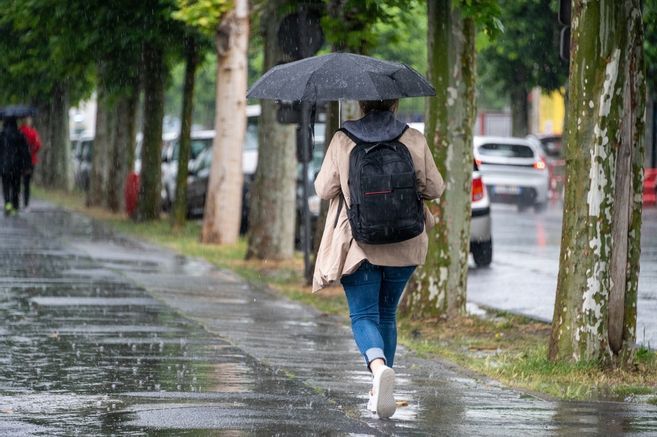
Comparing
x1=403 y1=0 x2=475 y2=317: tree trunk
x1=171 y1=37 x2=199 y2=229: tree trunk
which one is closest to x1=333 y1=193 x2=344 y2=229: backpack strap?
x1=403 y1=0 x2=475 y2=317: tree trunk

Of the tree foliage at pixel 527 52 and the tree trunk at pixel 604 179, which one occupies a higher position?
the tree foliage at pixel 527 52

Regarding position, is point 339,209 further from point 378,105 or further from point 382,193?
point 378,105

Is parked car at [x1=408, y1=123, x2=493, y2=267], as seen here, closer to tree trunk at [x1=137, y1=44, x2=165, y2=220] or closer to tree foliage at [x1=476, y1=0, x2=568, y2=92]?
tree trunk at [x1=137, y1=44, x2=165, y2=220]

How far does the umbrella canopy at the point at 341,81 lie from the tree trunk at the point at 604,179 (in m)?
1.50

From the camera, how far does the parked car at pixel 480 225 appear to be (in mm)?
19141

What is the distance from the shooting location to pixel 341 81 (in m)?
8.15

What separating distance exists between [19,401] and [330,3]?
7.31 m

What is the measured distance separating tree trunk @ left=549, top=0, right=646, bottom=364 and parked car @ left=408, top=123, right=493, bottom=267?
30.9 feet

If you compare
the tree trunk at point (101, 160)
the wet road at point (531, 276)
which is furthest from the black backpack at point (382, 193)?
the tree trunk at point (101, 160)

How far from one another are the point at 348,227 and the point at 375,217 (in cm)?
27

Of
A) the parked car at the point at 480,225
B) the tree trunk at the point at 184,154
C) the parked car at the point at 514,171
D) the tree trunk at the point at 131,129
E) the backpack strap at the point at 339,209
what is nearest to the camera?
the backpack strap at the point at 339,209

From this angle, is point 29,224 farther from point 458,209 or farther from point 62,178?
point 62,178

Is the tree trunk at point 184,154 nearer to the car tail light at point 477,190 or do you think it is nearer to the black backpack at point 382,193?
the car tail light at point 477,190

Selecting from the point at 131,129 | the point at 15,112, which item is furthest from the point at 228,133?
the point at 131,129
